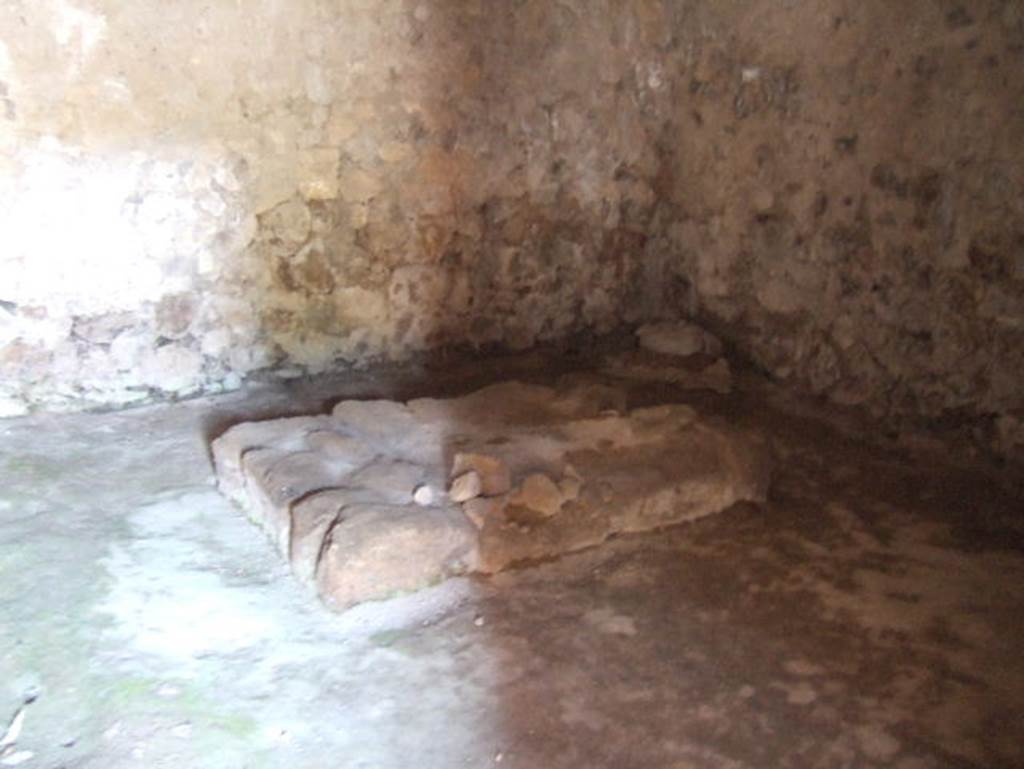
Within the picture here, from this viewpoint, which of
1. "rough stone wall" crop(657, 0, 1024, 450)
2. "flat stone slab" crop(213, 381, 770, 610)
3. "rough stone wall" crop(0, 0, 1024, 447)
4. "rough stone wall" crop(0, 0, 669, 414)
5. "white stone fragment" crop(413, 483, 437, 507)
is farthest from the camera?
"rough stone wall" crop(0, 0, 669, 414)

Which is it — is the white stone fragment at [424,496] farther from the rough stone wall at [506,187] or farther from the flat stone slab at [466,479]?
the rough stone wall at [506,187]

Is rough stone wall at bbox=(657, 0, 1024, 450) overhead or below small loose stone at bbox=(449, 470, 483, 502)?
overhead

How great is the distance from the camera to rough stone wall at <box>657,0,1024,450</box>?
7.84 ft

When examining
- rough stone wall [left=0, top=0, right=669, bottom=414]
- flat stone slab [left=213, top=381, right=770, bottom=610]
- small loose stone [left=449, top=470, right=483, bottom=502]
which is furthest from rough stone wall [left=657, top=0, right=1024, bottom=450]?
small loose stone [left=449, top=470, right=483, bottom=502]

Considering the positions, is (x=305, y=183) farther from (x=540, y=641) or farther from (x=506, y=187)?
(x=540, y=641)

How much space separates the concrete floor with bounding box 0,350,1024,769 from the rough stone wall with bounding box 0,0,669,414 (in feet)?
1.63

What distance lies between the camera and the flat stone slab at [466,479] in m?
1.95

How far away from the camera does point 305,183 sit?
2.93 meters

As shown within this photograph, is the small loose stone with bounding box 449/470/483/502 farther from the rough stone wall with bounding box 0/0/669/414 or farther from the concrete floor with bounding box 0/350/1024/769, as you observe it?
the rough stone wall with bounding box 0/0/669/414

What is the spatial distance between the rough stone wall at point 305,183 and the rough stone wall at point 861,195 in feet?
0.91

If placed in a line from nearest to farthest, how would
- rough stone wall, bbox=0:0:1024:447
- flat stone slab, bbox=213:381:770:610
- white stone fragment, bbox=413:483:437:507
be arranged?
1. flat stone slab, bbox=213:381:770:610
2. white stone fragment, bbox=413:483:437:507
3. rough stone wall, bbox=0:0:1024:447

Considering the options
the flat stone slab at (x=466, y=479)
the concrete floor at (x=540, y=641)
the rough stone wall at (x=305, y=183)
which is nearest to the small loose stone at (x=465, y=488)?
the flat stone slab at (x=466, y=479)

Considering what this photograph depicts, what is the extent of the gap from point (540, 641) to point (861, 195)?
162cm

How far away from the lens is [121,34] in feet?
8.54
